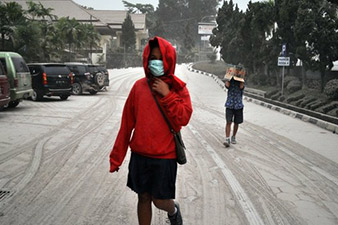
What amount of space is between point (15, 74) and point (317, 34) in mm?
13029

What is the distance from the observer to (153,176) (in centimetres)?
325

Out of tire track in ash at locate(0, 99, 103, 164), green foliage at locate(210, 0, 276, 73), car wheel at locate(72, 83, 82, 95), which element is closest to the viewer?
tire track in ash at locate(0, 99, 103, 164)

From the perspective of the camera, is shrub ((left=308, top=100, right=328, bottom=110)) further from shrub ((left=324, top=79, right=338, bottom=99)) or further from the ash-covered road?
the ash-covered road

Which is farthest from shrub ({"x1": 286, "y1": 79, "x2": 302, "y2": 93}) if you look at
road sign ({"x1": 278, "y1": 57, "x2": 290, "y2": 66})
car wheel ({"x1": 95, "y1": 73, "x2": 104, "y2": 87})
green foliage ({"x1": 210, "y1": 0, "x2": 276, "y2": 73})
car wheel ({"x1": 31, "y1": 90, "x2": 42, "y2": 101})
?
car wheel ({"x1": 31, "y1": 90, "x2": 42, "y2": 101})

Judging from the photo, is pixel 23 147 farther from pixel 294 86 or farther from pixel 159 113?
pixel 294 86

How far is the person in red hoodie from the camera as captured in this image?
3127mm

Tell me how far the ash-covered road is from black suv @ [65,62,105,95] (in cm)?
938

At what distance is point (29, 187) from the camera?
5.35 m

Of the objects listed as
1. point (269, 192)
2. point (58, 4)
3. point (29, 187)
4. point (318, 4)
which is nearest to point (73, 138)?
point (29, 187)

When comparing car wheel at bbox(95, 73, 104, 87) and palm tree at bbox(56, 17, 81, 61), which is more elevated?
palm tree at bbox(56, 17, 81, 61)

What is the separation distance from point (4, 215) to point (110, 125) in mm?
6728

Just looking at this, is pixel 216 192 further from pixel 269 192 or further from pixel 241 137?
pixel 241 137

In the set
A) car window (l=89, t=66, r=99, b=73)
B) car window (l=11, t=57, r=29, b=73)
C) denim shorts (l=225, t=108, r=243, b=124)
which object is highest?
car window (l=11, t=57, r=29, b=73)

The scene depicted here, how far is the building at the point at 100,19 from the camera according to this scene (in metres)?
57.6
